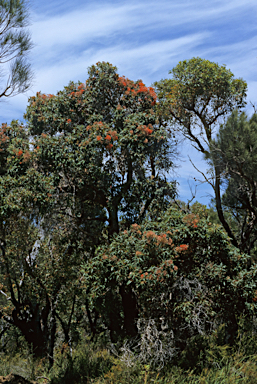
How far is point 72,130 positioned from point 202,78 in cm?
560

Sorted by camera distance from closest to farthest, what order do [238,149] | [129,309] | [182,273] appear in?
[182,273] < [238,149] < [129,309]

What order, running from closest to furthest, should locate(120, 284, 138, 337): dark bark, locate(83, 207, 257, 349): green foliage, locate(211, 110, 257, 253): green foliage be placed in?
locate(83, 207, 257, 349): green foliage, locate(211, 110, 257, 253): green foliage, locate(120, 284, 138, 337): dark bark

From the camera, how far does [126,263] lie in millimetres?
10477

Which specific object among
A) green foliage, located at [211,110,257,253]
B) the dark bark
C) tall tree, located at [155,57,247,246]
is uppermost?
tall tree, located at [155,57,247,246]

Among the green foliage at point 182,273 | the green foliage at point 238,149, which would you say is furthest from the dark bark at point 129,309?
the green foliage at point 238,149

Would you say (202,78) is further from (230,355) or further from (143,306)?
(230,355)

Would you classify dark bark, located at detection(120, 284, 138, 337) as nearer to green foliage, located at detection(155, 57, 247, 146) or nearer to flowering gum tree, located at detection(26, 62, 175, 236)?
flowering gum tree, located at detection(26, 62, 175, 236)

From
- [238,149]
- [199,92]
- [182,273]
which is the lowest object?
[182,273]

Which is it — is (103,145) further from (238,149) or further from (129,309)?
(129,309)

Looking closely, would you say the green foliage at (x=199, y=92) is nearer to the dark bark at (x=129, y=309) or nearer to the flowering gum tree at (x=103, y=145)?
the flowering gum tree at (x=103, y=145)

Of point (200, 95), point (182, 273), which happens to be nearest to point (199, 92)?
point (200, 95)

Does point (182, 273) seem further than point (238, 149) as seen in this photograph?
No

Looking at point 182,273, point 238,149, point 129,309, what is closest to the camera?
point 182,273

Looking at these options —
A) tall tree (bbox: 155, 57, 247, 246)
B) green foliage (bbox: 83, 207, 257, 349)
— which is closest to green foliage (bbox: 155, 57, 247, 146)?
tall tree (bbox: 155, 57, 247, 246)
